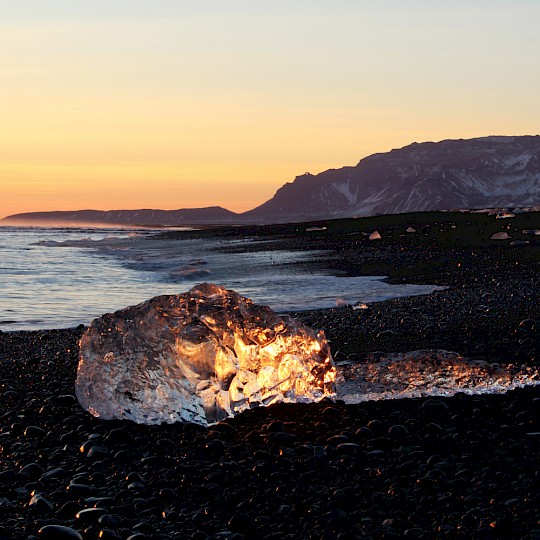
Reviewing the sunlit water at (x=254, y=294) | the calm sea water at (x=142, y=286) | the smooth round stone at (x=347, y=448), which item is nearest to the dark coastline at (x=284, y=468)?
the smooth round stone at (x=347, y=448)

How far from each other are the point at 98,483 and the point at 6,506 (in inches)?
28.7

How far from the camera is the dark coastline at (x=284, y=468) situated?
5238 mm

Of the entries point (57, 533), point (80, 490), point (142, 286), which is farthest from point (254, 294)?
point (57, 533)

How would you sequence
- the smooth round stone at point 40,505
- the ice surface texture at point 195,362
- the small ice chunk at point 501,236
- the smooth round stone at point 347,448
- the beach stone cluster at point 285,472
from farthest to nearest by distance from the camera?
the small ice chunk at point 501,236 < the ice surface texture at point 195,362 < the smooth round stone at point 347,448 < the smooth round stone at point 40,505 < the beach stone cluster at point 285,472

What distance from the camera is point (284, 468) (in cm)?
629

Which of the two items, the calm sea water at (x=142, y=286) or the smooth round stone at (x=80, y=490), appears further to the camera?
the calm sea water at (x=142, y=286)

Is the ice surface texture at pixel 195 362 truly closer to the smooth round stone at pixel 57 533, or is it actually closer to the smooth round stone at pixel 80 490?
the smooth round stone at pixel 80 490

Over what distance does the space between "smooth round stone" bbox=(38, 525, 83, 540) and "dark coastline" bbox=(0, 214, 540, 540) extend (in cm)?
15

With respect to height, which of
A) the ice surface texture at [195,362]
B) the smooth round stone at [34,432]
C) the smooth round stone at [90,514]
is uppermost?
the ice surface texture at [195,362]

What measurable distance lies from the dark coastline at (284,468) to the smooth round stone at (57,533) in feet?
0.49

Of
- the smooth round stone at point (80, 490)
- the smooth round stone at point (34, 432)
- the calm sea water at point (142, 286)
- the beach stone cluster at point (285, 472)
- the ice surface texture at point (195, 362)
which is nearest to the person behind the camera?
the beach stone cluster at point (285, 472)

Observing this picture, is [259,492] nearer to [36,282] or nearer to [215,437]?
[215,437]

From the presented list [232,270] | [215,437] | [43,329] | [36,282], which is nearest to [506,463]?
[215,437]

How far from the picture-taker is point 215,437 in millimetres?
7250
